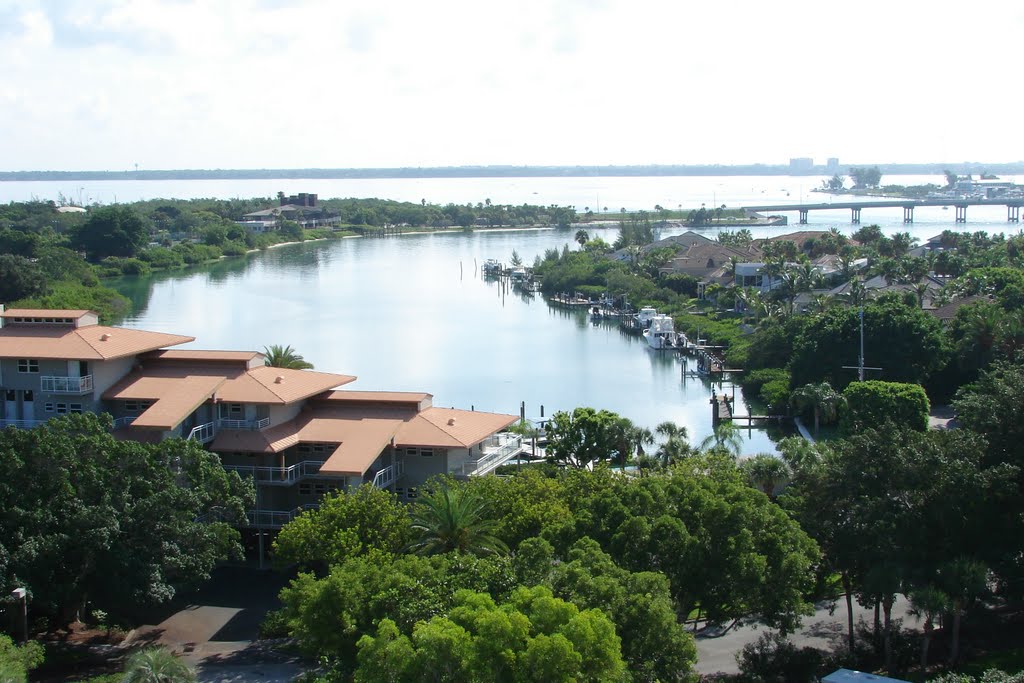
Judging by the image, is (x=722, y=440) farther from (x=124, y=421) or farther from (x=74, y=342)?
(x=74, y=342)

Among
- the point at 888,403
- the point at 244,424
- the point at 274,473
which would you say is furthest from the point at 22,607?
the point at 888,403

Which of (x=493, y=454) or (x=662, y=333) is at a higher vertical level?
(x=493, y=454)

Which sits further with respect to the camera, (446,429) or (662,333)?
(662,333)

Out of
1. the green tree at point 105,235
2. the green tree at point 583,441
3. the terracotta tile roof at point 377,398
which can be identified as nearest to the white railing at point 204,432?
the terracotta tile roof at point 377,398

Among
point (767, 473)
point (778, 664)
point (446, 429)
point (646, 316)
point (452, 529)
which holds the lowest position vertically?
point (778, 664)

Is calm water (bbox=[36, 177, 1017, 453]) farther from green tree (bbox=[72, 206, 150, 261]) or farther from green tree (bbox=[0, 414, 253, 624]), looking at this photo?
green tree (bbox=[0, 414, 253, 624])

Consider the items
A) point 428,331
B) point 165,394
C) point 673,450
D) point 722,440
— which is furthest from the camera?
point 428,331

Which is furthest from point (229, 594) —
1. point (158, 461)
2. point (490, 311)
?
point (490, 311)
